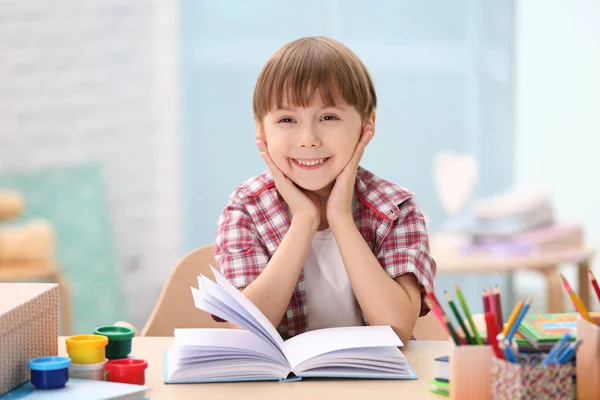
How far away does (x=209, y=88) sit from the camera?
3705 millimetres

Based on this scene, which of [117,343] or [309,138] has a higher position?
[309,138]

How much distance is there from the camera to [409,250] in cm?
136

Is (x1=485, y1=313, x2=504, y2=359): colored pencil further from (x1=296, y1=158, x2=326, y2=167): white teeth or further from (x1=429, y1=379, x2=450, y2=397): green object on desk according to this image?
(x1=296, y1=158, x2=326, y2=167): white teeth

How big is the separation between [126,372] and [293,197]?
47cm

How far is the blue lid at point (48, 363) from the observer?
96cm

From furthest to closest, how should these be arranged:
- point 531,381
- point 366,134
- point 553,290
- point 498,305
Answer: point 553,290
point 366,134
point 498,305
point 531,381

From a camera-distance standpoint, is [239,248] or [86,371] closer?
[86,371]

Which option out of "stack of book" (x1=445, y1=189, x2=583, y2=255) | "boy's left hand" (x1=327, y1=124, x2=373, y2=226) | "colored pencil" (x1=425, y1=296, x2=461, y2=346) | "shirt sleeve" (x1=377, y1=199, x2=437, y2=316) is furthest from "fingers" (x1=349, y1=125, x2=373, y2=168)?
"stack of book" (x1=445, y1=189, x2=583, y2=255)

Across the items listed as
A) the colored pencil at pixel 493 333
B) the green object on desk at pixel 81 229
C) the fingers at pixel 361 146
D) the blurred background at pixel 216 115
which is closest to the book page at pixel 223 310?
the colored pencil at pixel 493 333

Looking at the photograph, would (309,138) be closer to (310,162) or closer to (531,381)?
(310,162)

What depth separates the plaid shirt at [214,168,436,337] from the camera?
1.36 m

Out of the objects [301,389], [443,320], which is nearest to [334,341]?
[301,389]

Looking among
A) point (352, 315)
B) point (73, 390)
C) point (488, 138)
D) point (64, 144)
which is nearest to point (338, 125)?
point (352, 315)

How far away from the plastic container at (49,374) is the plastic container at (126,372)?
0.06 meters
